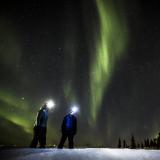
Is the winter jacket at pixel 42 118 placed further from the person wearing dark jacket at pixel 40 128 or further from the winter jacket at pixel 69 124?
the winter jacket at pixel 69 124

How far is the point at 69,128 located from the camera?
18531 mm

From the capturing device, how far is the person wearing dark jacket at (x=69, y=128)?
18.5 meters

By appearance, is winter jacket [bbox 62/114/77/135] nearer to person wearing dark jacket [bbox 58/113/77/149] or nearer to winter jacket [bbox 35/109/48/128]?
person wearing dark jacket [bbox 58/113/77/149]

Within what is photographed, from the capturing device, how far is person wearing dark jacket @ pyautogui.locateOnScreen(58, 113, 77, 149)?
1852 centimetres

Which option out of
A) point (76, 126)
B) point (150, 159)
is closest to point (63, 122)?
point (76, 126)

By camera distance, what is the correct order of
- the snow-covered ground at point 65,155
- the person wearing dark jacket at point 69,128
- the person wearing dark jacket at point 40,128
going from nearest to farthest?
the snow-covered ground at point 65,155 < the person wearing dark jacket at point 40,128 < the person wearing dark jacket at point 69,128

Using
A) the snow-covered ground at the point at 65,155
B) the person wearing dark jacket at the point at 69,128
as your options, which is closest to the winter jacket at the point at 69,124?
the person wearing dark jacket at the point at 69,128

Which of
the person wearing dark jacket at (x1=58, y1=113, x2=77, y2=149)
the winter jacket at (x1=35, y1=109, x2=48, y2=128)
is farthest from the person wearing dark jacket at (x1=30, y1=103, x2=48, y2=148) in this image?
the person wearing dark jacket at (x1=58, y1=113, x2=77, y2=149)

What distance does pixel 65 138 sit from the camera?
61.4 ft

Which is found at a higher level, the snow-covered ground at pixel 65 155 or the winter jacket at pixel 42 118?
the winter jacket at pixel 42 118

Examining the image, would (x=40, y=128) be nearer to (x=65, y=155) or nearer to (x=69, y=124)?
(x=69, y=124)

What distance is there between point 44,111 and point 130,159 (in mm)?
9386

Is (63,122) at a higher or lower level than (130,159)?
higher

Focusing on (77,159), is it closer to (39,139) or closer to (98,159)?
(98,159)
